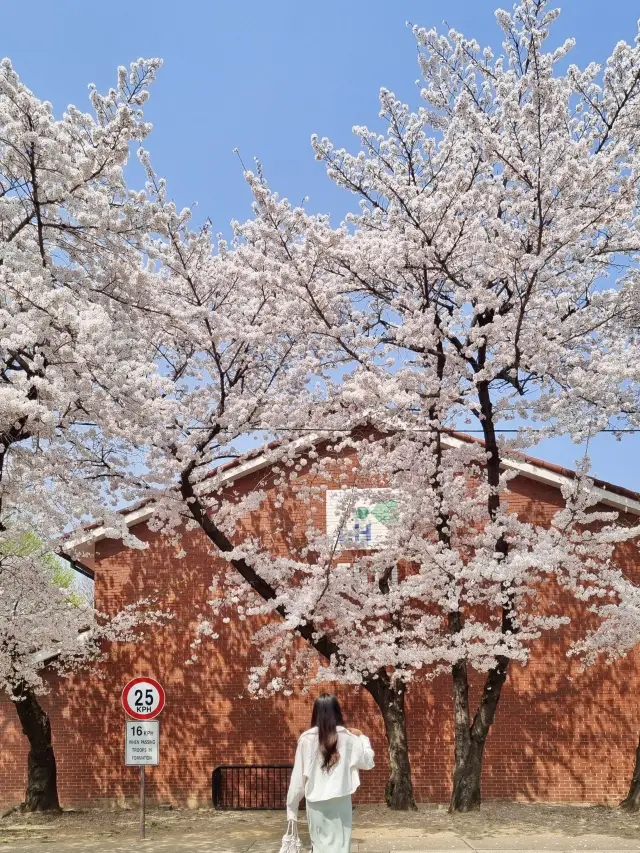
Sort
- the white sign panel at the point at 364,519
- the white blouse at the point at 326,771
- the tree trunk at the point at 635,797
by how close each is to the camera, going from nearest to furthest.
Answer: the white blouse at the point at 326,771, the tree trunk at the point at 635,797, the white sign panel at the point at 364,519

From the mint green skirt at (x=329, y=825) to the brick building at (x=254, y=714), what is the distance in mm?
10560

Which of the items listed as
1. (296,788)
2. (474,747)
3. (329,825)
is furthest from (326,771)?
(474,747)

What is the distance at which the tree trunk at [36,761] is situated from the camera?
51.5 feet

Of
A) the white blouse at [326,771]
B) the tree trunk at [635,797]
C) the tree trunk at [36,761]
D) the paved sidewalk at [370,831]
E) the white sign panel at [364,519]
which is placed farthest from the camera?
the white sign panel at [364,519]

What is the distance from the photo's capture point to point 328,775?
6406 mm

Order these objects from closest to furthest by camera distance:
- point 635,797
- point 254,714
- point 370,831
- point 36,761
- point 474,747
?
point 370,831 < point 474,747 < point 635,797 < point 36,761 < point 254,714

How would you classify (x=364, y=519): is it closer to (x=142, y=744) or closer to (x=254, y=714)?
(x=254, y=714)

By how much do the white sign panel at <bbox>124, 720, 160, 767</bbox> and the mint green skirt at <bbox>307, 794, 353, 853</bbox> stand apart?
6481mm

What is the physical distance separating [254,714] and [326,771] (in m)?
11.2

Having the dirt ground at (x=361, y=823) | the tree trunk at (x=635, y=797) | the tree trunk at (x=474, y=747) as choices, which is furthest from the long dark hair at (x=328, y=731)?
the tree trunk at (x=635, y=797)

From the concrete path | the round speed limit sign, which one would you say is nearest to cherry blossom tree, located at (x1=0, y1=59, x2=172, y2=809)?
the round speed limit sign

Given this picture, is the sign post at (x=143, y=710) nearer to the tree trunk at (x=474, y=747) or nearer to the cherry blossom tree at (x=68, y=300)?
the cherry blossom tree at (x=68, y=300)

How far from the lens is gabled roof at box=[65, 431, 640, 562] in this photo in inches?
659

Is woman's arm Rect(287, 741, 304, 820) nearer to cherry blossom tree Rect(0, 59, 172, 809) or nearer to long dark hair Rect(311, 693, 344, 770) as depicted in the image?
long dark hair Rect(311, 693, 344, 770)
